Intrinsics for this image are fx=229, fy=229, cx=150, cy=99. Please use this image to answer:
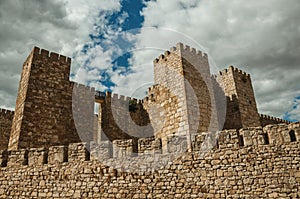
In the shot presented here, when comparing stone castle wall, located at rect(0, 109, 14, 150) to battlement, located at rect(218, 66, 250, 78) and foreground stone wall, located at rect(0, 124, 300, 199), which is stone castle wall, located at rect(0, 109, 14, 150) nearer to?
foreground stone wall, located at rect(0, 124, 300, 199)

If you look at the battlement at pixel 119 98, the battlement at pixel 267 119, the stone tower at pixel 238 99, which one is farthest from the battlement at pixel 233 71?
the battlement at pixel 119 98

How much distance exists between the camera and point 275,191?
530cm

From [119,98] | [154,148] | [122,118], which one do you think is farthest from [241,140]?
[119,98]

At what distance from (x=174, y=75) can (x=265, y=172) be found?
7040 mm

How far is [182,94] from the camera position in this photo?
10.9 m

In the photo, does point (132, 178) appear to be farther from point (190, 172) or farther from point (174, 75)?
point (174, 75)

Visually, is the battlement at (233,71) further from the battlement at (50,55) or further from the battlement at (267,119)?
the battlement at (50,55)

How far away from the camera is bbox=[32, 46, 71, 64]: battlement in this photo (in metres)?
11.0

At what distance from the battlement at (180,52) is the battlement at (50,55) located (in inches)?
194

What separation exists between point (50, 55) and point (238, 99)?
437 inches

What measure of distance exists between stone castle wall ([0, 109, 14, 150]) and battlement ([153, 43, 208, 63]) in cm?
1191

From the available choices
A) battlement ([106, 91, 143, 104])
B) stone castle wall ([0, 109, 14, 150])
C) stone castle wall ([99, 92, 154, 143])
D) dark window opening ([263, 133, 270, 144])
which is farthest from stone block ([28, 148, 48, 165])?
stone castle wall ([0, 109, 14, 150])

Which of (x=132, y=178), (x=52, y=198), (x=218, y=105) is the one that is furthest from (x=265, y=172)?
(x=218, y=105)

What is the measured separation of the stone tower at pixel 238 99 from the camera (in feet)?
45.8
